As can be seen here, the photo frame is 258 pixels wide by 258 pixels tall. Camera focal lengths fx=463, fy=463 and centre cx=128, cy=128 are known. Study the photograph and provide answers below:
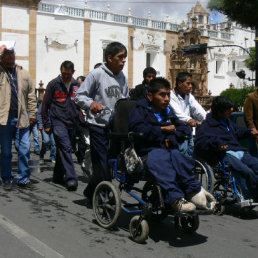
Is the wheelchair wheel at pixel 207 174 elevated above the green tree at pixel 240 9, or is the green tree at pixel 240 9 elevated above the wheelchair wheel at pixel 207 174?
the green tree at pixel 240 9

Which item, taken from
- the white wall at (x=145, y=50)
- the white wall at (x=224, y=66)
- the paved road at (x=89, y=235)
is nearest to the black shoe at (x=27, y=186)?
the paved road at (x=89, y=235)

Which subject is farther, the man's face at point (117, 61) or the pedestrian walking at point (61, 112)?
the pedestrian walking at point (61, 112)

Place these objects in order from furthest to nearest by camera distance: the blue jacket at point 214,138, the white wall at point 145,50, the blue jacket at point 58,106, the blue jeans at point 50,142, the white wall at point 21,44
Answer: the white wall at point 145,50 < the white wall at point 21,44 < the blue jeans at point 50,142 < the blue jacket at point 58,106 < the blue jacket at point 214,138

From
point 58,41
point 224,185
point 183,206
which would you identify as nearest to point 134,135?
point 183,206

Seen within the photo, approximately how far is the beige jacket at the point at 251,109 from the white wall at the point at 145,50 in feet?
108

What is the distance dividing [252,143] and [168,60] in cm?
3651

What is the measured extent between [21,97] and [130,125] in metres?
2.84

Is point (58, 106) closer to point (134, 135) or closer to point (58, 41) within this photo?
point (134, 135)

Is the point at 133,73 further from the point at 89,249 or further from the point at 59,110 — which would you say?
the point at 89,249

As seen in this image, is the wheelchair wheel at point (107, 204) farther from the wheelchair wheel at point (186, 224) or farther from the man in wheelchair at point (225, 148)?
the man in wheelchair at point (225, 148)

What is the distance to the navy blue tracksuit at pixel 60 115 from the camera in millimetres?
7383

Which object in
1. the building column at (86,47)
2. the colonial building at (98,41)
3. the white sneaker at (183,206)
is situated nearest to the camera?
the white sneaker at (183,206)

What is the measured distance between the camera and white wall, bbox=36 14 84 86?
1384 inches

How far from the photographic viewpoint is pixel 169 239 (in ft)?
15.7
